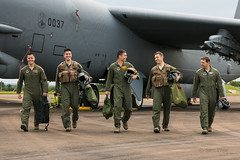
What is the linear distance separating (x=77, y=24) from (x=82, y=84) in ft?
20.4

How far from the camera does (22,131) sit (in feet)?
25.9

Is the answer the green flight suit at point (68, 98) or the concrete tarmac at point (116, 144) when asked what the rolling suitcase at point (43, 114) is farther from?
the green flight suit at point (68, 98)

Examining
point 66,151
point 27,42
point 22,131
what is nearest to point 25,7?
point 27,42

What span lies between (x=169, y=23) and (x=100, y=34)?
3.20 m

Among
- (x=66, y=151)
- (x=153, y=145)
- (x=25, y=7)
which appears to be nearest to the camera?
(x=66, y=151)

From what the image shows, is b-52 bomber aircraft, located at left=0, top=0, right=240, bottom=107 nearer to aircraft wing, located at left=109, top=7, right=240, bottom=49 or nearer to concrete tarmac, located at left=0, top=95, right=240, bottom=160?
aircraft wing, located at left=109, top=7, right=240, bottom=49

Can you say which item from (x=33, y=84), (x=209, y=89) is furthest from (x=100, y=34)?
(x=209, y=89)

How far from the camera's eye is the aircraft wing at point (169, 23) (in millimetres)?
15266

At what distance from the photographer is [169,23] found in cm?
1562

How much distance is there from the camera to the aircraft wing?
15266 millimetres

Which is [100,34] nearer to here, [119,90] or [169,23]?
[169,23]

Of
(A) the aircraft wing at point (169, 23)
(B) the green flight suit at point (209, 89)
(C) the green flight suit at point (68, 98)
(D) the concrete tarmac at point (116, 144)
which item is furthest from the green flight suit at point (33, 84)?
(A) the aircraft wing at point (169, 23)

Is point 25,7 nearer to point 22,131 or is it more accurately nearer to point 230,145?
point 22,131

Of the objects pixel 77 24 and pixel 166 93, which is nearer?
pixel 166 93
